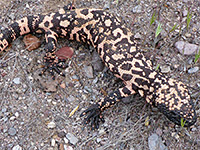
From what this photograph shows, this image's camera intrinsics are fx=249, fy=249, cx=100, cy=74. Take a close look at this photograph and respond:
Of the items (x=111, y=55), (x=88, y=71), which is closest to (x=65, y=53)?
(x=88, y=71)

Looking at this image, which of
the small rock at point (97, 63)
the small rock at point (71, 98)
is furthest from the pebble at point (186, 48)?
the small rock at point (71, 98)

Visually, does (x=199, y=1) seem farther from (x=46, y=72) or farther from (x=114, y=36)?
(x=46, y=72)

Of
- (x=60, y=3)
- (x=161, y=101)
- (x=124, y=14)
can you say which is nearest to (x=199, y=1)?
(x=124, y=14)

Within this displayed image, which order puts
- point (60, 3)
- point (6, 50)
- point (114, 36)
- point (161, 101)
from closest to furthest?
point (161, 101)
point (114, 36)
point (6, 50)
point (60, 3)

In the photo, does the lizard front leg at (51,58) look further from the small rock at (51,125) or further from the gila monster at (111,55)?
the small rock at (51,125)

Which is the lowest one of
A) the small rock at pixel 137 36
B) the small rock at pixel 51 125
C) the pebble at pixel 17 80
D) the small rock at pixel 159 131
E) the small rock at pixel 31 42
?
the small rock at pixel 159 131

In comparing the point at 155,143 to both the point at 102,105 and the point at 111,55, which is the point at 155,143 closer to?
the point at 102,105
